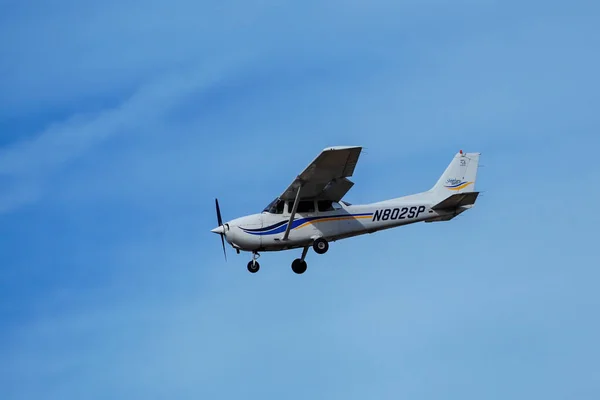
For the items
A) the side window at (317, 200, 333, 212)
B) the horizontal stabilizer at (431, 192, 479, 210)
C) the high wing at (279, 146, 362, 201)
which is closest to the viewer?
the high wing at (279, 146, 362, 201)

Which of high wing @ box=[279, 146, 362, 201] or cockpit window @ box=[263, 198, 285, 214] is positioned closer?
high wing @ box=[279, 146, 362, 201]

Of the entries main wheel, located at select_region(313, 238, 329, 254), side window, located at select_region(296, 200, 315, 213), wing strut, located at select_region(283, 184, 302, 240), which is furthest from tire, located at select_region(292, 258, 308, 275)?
side window, located at select_region(296, 200, 315, 213)

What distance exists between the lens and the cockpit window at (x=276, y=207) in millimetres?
30625

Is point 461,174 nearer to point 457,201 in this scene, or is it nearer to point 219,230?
point 457,201

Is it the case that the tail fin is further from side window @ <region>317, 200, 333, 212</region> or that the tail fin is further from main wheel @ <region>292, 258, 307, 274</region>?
main wheel @ <region>292, 258, 307, 274</region>

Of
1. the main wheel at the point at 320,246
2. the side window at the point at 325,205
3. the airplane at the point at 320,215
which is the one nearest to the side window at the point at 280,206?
the airplane at the point at 320,215

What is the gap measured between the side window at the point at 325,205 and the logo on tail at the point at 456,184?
447 centimetres

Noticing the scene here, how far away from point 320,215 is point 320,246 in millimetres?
1002

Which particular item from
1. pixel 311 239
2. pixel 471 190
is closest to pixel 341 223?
pixel 311 239

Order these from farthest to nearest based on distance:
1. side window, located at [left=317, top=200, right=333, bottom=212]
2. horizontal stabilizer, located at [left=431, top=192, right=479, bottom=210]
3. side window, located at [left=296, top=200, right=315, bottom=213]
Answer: horizontal stabilizer, located at [left=431, top=192, right=479, bottom=210] < side window, located at [left=317, top=200, right=333, bottom=212] < side window, located at [left=296, top=200, right=315, bottom=213]

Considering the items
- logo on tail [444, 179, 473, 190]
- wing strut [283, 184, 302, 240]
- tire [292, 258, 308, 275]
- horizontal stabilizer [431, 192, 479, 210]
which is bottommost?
tire [292, 258, 308, 275]

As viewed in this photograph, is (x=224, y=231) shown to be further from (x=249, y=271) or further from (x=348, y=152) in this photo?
(x=348, y=152)

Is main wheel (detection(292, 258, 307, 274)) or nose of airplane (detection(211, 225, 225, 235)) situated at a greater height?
nose of airplane (detection(211, 225, 225, 235))

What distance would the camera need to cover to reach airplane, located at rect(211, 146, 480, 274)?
98.4 feet
